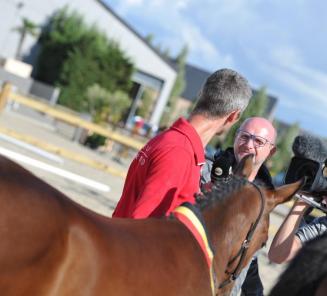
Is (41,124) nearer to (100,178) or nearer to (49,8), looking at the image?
(100,178)

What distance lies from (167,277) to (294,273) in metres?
0.51

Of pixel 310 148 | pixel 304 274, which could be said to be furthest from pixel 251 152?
pixel 304 274

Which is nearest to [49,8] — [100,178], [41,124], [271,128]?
[41,124]

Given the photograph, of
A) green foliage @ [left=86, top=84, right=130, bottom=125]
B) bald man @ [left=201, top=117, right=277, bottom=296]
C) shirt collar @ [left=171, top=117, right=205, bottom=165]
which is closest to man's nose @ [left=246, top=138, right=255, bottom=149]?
bald man @ [left=201, top=117, right=277, bottom=296]

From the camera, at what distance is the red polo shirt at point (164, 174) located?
2.74 m

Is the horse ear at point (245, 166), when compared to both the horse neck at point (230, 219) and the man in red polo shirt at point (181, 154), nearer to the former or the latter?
the horse neck at point (230, 219)

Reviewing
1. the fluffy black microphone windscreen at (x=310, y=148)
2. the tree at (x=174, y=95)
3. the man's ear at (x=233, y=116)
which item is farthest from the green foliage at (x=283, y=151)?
the man's ear at (x=233, y=116)

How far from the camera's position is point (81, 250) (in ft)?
6.67

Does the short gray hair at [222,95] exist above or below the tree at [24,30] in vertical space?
below

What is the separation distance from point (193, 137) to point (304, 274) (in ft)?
Result: 3.21

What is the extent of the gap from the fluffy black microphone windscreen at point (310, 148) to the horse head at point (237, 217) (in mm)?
632

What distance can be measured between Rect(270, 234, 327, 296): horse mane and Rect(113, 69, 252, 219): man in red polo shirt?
2.36ft

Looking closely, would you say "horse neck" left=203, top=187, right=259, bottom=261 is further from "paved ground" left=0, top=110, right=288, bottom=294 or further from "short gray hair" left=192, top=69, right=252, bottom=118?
"paved ground" left=0, top=110, right=288, bottom=294

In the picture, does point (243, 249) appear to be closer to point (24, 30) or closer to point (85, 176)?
point (85, 176)
